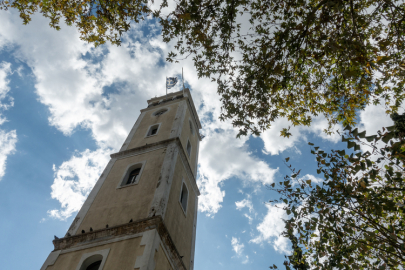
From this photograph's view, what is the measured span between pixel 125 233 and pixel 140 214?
1062 mm

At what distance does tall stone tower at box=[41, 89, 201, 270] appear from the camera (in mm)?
9648

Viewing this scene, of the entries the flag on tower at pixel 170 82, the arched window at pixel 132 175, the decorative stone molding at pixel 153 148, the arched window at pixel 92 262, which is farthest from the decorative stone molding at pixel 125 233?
the flag on tower at pixel 170 82

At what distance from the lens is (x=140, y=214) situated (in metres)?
11.0

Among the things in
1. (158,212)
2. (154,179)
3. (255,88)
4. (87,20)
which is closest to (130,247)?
(158,212)

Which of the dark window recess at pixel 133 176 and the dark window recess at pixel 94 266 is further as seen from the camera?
the dark window recess at pixel 133 176

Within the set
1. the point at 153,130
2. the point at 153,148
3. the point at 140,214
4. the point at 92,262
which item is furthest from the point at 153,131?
the point at 92,262

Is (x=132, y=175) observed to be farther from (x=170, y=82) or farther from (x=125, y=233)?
(x=170, y=82)

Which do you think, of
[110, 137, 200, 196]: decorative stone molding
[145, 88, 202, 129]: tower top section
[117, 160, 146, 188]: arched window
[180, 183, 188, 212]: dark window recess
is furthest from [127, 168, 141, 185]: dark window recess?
[145, 88, 202, 129]: tower top section

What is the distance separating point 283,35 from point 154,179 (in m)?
8.64

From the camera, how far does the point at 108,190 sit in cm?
1341

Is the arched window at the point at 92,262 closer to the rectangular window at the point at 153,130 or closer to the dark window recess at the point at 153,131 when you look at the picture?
the rectangular window at the point at 153,130

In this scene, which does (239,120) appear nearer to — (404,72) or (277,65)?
(277,65)

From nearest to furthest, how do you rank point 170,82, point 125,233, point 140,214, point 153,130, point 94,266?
point 94,266
point 125,233
point 140,214
point 153,130
point 170,82

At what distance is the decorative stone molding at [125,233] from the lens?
1015 cm
